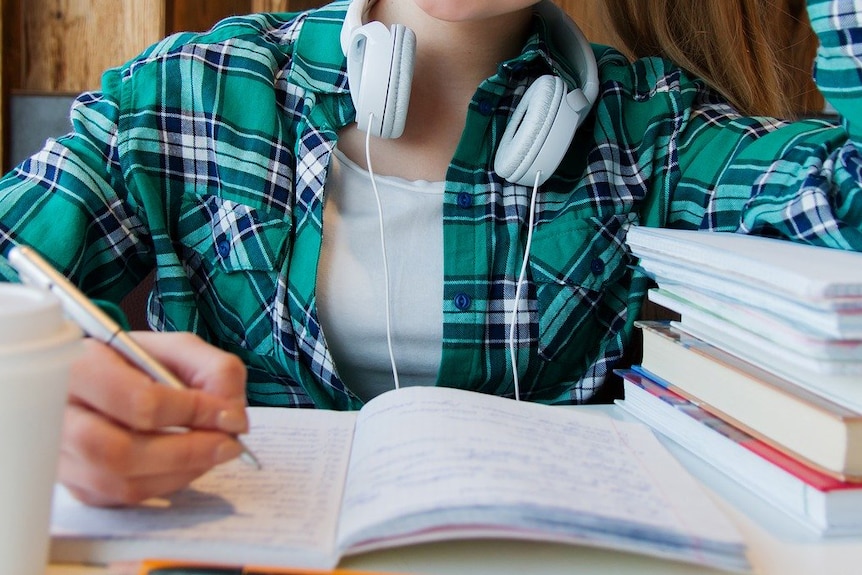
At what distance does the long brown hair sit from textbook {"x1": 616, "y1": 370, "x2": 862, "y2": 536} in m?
0.53

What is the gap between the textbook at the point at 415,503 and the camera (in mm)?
442

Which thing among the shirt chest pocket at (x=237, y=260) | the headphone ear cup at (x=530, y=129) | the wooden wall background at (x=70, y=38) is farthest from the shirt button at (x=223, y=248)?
the wooden wall background at (x=70, y=38)

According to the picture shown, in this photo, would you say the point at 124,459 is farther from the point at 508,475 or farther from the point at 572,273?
the point at 572,273

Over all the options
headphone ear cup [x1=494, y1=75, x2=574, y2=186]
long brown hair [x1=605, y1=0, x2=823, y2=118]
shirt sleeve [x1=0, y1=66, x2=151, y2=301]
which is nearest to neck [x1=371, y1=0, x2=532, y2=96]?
headphone ear cup [x1=494, y1=75, x2=574, y2=186]

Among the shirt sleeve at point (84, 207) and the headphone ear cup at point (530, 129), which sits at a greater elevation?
the headphone ear cup at point (530, 129)

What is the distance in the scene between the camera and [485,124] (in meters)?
1.00

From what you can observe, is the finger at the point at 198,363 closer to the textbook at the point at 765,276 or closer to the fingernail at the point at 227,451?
the fingernail at the point at 227,451

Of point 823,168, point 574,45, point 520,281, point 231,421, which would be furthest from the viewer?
point 574,45

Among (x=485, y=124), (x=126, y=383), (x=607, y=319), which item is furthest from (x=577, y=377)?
(x=126, y=383)

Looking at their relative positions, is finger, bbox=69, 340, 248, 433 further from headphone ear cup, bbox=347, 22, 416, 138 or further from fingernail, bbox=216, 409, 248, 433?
headphone ear cup, bbox=347, 22, 416, 138

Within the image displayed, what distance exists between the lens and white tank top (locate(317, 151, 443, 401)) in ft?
3.07

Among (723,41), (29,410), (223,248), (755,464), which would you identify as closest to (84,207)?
(223,248)

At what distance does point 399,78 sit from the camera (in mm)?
883

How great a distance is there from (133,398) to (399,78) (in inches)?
21.2
